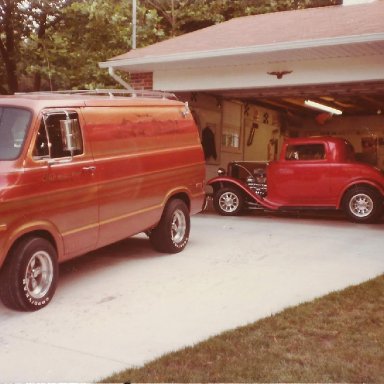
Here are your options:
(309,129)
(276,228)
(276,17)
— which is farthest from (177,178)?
(309,129)

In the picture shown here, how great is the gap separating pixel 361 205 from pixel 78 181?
789 cm

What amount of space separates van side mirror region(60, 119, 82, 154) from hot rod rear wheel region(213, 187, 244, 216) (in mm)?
7653

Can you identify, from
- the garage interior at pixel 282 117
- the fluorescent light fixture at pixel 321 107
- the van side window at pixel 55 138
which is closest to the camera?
the van side window at pixel 55 138

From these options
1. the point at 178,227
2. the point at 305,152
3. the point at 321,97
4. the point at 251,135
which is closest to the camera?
the point at 178,227

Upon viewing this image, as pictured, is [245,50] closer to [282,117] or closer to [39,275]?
[39,275]

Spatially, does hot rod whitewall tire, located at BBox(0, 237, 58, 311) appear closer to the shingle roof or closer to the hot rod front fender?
the shingle roof

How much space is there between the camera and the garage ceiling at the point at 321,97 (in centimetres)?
1434

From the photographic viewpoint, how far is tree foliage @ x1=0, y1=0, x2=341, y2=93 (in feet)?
62.1

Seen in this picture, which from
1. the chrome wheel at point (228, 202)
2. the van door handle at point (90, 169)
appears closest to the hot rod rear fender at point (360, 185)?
the chrome wheel at point (228, 202)

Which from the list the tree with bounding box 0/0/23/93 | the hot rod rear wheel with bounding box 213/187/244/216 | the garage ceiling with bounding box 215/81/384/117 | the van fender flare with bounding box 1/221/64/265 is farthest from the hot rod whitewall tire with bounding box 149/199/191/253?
the tree with bounding box 0/0/23/93

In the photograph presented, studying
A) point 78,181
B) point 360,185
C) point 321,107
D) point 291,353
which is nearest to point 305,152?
point 360,185

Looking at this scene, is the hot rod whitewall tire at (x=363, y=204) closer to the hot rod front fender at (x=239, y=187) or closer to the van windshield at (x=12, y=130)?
the hot rod front fender at (x=239, y=187)

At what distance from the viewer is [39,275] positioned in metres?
6.00

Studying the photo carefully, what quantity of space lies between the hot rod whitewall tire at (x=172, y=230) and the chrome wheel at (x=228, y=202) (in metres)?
5.09
